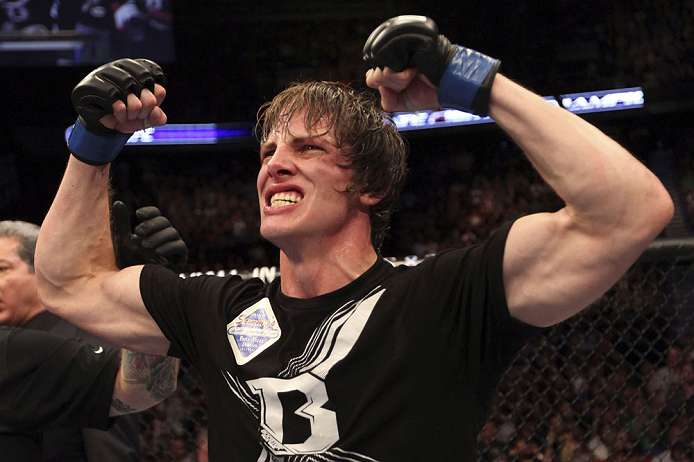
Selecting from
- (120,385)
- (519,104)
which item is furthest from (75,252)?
(519,104)

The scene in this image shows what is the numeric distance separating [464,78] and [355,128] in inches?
14.1

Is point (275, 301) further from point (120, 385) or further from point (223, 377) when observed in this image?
point (120, 385)

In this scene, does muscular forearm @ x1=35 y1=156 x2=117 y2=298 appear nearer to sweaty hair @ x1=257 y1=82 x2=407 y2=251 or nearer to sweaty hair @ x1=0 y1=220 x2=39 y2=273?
sweaty hair @ x1=257 y1=82 x2=407 y2=251

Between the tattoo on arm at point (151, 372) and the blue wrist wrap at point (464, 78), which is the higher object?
the blue wrist wrap at point (464, 78)

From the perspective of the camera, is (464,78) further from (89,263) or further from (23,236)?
(23,236)

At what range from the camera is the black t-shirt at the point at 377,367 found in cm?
112

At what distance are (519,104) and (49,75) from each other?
7510mm

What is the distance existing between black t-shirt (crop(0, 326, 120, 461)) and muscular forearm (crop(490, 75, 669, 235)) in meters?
1.17

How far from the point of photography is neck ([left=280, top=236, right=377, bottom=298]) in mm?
1324

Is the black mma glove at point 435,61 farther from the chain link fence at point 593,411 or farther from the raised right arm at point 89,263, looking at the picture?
the chain link fence at point 593,411

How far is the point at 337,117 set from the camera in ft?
4.51

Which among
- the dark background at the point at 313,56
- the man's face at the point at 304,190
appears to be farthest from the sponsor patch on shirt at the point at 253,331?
the dark background at the point at 313,56

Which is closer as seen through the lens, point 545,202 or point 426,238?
point 545,202

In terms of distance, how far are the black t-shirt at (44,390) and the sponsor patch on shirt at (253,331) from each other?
1.79 feet
